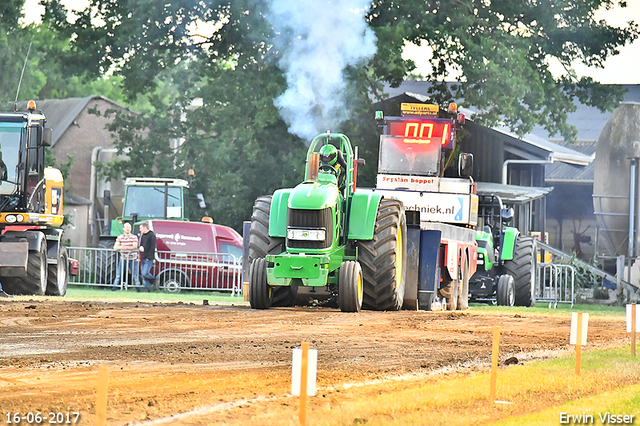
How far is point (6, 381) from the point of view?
27.5 ft

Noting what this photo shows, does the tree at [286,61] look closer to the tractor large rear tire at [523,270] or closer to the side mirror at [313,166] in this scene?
the tractor large rear tire at [523,270]

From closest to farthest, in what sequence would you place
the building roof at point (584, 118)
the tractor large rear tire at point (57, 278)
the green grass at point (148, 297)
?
the green grass at point (148, 297) < the tractor large rear tire at point (57, 278) < the building roof at point (584, 118)

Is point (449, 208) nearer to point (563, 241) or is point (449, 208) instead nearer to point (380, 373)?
point (380, 373)

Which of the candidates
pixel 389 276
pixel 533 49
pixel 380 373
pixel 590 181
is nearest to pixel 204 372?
pixel 380 373

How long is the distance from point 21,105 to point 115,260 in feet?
81.2

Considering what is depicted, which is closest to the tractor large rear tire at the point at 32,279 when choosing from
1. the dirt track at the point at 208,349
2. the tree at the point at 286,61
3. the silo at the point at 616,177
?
the dirt track at the point at 208,349

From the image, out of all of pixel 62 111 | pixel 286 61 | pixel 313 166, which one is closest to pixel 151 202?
pixel 286 61

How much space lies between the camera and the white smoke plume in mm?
25188

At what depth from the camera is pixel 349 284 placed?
15992 millimetres

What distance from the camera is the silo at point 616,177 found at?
32.2 meters

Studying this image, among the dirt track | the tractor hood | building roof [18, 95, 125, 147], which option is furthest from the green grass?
building roof [18, 95, 125, 147]

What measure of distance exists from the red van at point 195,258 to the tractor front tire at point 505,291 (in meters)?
6.83

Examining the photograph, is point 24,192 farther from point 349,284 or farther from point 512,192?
point 512,192

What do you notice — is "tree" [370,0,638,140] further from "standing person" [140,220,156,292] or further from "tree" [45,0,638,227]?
"standing person" [140,220,156,292]
